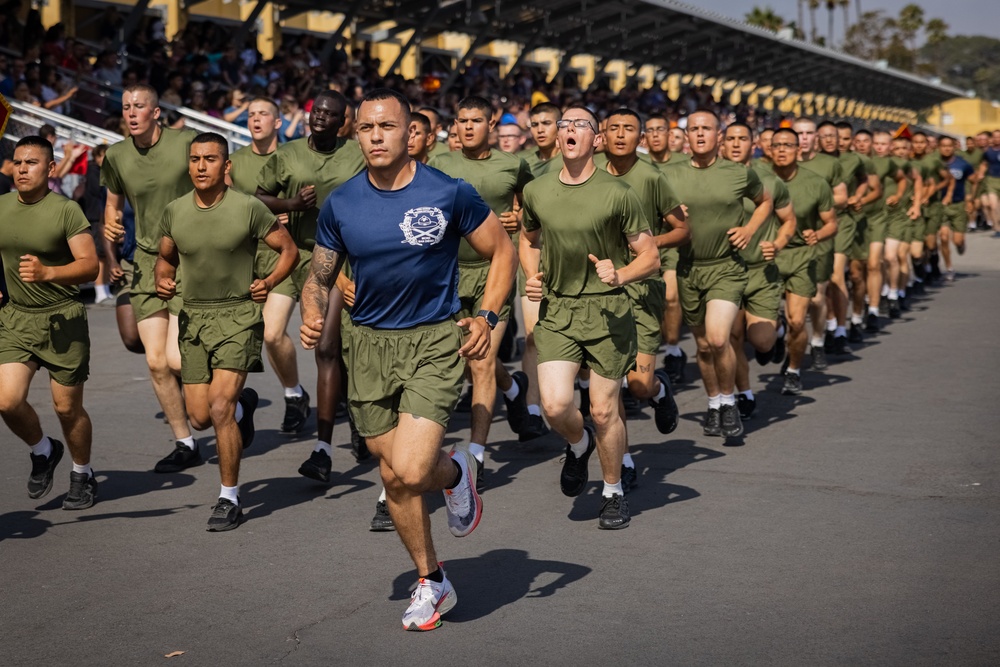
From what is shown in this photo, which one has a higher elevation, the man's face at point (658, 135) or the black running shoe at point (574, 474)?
the man's face at point (658, 135)

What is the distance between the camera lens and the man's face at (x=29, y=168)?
7191mm

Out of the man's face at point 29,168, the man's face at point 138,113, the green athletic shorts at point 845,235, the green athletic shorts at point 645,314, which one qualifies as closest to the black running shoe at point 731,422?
the green athletic shorts at point 645,314

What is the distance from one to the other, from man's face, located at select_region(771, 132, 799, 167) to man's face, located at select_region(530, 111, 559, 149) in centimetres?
204

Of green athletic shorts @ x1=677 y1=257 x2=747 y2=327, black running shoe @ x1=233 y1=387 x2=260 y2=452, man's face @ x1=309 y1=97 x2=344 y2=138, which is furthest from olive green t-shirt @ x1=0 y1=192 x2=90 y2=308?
green athletic shorts @ x1=677 y1=257 x2=747 y2=327

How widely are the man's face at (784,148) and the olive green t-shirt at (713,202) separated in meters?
2.13

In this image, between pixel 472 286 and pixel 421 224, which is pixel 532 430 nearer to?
pixel 472 286

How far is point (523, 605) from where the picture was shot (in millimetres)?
5496

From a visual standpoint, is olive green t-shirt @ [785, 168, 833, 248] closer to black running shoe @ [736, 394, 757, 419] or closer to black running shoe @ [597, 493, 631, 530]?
black running shoe @ [736, 394, 757, 419]

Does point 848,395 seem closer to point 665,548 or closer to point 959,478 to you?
point 959,478

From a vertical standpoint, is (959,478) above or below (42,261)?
below

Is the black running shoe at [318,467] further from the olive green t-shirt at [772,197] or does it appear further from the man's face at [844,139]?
the man's face at [844,139]

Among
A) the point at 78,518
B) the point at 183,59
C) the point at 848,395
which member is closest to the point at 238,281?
the point at 78,518

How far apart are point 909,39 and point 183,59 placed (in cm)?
10238

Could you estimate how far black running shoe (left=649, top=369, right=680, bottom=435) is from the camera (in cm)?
853
